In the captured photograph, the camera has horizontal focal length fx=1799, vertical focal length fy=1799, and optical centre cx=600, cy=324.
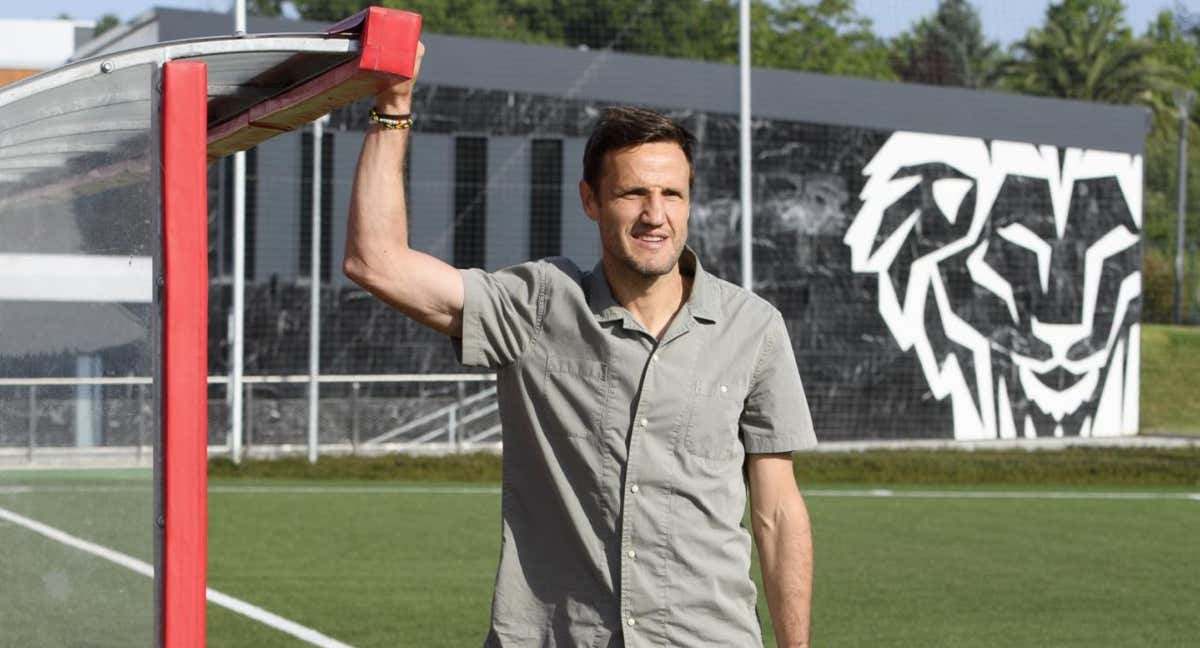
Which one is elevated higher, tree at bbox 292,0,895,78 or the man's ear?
tree at bbox 292,0,895,78

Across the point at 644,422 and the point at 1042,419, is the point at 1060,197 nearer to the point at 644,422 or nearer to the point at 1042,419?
the point at 1042,419

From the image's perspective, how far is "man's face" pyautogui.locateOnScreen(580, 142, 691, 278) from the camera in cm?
343

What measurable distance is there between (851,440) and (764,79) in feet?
17.0

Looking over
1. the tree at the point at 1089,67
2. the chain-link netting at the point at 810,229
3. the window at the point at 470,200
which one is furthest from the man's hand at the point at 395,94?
the tree at the point at 1089,67

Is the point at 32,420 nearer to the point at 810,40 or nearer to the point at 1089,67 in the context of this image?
the point at 810,40

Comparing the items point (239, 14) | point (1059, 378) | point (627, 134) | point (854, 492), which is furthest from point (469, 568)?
point (1059, 378)

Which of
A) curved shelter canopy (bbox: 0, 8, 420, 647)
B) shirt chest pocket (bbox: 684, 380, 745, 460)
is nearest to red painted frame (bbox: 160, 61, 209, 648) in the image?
curved shelter canopy (bbox: 0, 8, 420, 647)

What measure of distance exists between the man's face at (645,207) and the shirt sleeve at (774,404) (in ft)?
0.97

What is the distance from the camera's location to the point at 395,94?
3.23 metres

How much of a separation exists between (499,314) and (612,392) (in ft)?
0.86

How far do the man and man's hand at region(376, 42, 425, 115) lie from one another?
0.01 m

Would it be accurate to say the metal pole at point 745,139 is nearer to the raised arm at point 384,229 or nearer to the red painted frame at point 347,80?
the red painted frame at point 347,80

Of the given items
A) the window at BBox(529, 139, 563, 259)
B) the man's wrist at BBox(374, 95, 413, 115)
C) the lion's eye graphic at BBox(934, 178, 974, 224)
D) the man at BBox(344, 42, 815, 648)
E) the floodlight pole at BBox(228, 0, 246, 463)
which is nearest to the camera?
the man's wrist at BBox(374, 95, 413, 115)

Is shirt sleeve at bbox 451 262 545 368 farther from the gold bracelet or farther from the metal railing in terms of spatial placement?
the metal railing
